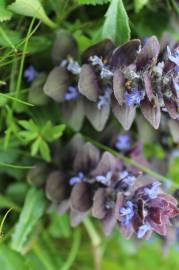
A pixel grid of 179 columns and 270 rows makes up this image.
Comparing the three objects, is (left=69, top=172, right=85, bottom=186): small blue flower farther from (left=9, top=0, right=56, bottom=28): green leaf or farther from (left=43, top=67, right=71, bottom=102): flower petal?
(left=9, top=0, right=56, bottom=28): green leaf

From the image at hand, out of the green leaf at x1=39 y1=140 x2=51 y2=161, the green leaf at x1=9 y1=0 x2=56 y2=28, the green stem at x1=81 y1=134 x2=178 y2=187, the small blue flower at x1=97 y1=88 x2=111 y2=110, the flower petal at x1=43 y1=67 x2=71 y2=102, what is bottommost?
the green stem at x1=81 y1=134 x2=178 y2=187

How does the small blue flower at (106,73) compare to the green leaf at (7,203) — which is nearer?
the small blue flower at (106,73)

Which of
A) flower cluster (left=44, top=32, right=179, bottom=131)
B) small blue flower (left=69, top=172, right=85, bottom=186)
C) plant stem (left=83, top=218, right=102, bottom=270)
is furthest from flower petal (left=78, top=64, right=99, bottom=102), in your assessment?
plant stem (left=83, top=218, right=102, bottom=270)

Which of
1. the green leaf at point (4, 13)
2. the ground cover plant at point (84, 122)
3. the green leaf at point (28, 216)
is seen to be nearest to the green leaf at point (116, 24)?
the ground cover plant at point (84, 122)

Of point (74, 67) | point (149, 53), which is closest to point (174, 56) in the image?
point (149, 53)

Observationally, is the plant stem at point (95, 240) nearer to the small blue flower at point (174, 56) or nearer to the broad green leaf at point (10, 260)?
the broad green leaf at point (10, 260)

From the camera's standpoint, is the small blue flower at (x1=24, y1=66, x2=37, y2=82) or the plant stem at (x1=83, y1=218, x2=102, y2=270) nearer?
the small blue flower at (x1=24, y1=66, x2=37, y2=82)
